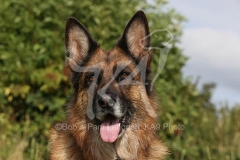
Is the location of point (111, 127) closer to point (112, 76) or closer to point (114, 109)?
point (114, 109)

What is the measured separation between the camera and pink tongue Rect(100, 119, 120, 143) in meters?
5.68

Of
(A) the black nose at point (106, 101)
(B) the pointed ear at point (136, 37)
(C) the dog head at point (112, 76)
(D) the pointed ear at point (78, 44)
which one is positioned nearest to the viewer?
(A) the black nose at point (106, 101)

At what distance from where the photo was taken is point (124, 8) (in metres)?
8.90

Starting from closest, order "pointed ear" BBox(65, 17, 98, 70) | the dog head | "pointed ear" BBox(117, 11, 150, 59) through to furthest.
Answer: the dog head → "pointed ear" BBox(117, 11, 150, 59) → "pointed ear" BBox(65, 17, 98, 70)

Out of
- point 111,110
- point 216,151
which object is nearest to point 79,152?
point 111,110

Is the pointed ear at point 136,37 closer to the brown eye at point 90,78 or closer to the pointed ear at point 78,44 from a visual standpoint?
the pointed ear at point 78,44

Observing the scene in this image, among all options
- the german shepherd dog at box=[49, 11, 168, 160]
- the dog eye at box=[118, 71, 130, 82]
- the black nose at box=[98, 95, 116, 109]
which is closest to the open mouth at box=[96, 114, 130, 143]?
the german shepherd dog at box=[49, 11, 168, 160]

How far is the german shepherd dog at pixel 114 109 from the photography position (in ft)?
18.7

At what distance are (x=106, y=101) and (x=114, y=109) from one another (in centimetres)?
13

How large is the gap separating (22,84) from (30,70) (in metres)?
0.34

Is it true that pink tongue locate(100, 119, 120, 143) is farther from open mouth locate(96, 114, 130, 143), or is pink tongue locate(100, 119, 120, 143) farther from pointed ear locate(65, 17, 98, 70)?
pointed ear locate(65, 17, 98, 70)

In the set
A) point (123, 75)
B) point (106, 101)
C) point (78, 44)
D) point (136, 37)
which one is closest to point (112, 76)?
point (123, 75)

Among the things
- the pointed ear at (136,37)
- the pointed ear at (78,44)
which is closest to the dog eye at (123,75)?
the pointed ear at (136,37)

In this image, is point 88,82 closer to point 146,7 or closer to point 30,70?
point 30,70
